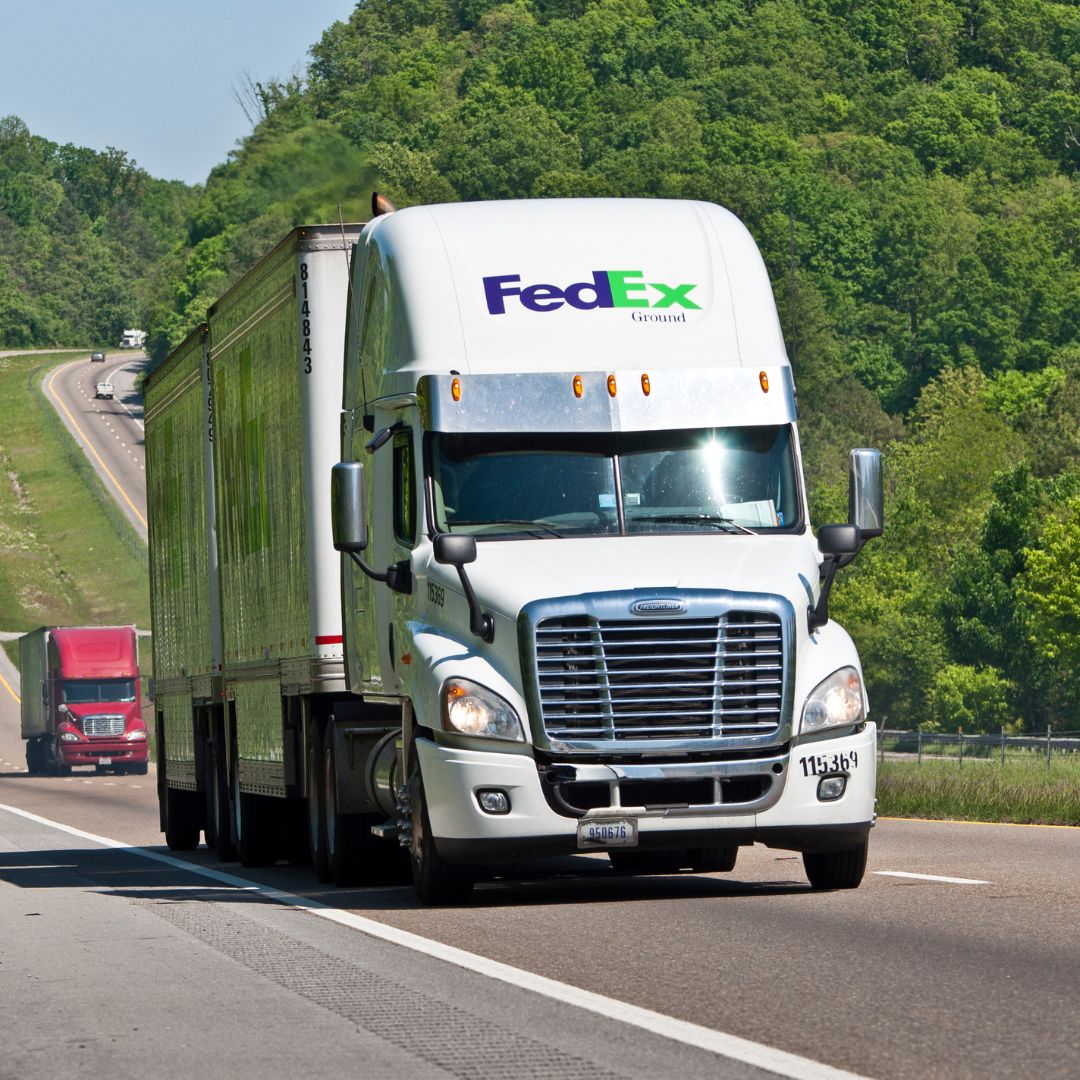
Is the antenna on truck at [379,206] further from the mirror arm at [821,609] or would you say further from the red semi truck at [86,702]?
the red semi truck at [86,702]

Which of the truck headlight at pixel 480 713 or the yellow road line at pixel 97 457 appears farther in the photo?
the yellow road line at pixel 97 457

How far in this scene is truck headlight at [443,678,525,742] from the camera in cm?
1320

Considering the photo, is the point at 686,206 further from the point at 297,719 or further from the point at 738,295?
the point at 297,719

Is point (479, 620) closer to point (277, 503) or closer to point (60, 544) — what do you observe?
point (277, 503)

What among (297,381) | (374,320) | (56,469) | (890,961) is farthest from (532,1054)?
(56,469)

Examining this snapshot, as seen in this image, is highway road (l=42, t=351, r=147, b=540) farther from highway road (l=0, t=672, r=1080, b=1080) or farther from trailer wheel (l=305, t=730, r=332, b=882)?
highway road (l=0, t=672, r=1080, b=1080)

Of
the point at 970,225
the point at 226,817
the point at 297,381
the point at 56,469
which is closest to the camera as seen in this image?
the point at 297,381

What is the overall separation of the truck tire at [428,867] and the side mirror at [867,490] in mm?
2735

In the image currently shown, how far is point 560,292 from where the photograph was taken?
14.5 metres

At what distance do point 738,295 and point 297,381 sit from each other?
3.44 m

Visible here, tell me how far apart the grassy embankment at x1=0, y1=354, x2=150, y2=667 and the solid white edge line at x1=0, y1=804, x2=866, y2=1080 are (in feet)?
245

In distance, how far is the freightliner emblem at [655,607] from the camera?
519 inches

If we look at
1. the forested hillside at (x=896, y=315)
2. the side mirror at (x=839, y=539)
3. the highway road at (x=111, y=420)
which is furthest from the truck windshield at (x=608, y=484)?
the highway road at (x=111, y=420)

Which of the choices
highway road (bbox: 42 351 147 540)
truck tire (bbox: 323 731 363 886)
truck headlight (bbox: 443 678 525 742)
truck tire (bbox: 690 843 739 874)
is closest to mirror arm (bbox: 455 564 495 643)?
truck headlight (bbox: 443 678 525 742)
